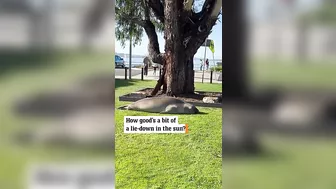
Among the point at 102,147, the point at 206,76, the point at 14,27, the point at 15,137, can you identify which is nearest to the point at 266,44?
the point at 206,76

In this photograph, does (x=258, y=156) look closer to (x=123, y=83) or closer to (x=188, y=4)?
(x=123, y=83)

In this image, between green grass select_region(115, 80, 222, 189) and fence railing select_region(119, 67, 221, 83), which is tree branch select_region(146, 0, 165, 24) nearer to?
fence railing select_region(119, 67, 221, 83)

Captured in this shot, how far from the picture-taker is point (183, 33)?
2668mm

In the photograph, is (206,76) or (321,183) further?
(321,183)

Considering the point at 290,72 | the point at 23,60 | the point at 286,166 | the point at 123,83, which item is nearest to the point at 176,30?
the point at 123,83

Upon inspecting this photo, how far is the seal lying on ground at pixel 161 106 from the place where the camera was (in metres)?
2.53

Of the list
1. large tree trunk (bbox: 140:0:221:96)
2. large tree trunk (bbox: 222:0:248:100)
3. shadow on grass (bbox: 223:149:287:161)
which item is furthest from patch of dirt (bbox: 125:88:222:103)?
shadow on grass (bbox: 223:149:287:161)

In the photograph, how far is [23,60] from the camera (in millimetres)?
2393

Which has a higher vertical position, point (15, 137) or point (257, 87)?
point (257, 87)

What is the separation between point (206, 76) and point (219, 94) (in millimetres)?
184

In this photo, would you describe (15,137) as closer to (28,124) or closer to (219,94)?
(28,124)

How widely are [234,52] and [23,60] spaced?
1669mm

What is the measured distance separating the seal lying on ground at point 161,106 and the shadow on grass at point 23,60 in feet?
2.32

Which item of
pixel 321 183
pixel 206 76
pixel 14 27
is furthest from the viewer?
pixel 321 183
